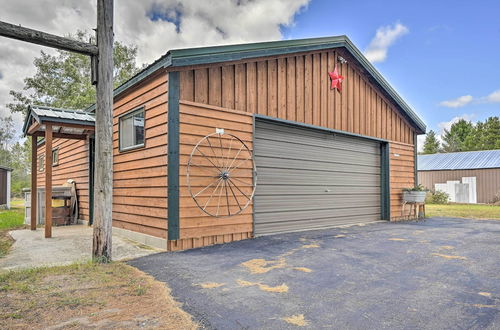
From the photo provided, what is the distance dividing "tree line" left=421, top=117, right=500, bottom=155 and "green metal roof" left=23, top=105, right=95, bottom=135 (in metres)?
42.2

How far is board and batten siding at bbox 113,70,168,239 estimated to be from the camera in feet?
16.1

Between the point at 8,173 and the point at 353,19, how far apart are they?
748 inches

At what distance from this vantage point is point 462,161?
71.2 feet

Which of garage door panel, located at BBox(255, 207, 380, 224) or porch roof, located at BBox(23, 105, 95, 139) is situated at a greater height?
porch roof, located at BBox(23, 105, 95, 139)

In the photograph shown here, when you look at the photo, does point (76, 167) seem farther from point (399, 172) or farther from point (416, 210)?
point (416, 210)

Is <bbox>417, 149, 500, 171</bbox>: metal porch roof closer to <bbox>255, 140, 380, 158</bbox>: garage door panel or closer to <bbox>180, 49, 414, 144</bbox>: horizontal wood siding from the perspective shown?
<bbox>180, 49, 414, 144</bbox>: horizontal wood siding

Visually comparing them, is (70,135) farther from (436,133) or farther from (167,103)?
(436,133)

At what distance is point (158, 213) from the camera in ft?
16.3

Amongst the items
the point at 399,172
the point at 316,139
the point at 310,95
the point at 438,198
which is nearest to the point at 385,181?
the point at 399,172

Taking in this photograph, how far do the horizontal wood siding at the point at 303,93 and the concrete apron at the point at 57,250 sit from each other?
2.55 m

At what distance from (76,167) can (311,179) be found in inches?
262

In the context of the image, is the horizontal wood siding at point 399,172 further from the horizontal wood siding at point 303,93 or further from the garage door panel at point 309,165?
the garage door panel at point 309,165

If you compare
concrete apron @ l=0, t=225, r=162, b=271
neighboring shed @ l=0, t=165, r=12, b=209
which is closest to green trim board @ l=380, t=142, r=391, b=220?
concrete apron @ l=0, t=225, r=162, b=271

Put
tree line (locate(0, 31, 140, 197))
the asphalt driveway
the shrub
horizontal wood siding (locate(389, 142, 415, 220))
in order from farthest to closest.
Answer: the shrub → tree line (locate(0, 31, 140, 197)) → horizontal wood siding (locate(389, 142, 415, 220)) → the asphalt driveway
